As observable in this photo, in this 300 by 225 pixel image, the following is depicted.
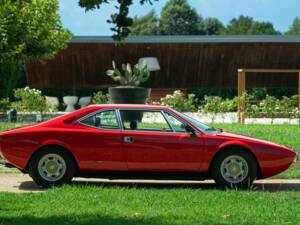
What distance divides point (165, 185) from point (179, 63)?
2647 cm

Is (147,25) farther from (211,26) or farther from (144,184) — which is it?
(144,184)

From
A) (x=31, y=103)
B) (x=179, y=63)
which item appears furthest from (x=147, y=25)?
(x=31, y=103)

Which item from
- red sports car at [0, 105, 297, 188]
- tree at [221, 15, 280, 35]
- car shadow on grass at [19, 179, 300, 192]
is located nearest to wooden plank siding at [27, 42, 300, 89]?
car shadow on grass at [19, 179, 300, 192]

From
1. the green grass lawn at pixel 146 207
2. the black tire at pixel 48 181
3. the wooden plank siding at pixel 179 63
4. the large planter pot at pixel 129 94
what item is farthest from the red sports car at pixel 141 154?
the wooden plank siding at pixel 179 63

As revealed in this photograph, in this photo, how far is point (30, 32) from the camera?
25875 mm

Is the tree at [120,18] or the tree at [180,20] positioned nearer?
the tree at [120,18]

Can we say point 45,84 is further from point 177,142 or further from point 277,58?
point 177,142

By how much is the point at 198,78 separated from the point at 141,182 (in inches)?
1058

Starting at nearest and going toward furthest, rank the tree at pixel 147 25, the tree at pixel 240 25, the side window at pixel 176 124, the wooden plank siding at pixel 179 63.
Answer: the side window at pixel 176 124 → the wooden plank siding at pixel 179 63 → the tree at pixel 240 25 → the tree at pixel 147 25

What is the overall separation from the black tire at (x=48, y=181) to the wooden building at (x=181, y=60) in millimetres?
25361

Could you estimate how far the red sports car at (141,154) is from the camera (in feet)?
36.1

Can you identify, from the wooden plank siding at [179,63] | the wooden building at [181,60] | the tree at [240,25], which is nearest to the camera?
the wooden building at [181,60]

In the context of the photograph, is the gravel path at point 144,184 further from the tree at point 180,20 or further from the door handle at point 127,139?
the tree at point 180,20

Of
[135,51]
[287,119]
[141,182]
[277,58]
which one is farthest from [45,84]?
[141,182]
